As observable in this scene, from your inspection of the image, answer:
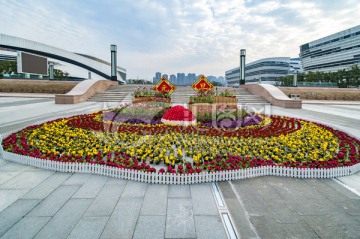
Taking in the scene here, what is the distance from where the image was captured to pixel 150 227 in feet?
12.8

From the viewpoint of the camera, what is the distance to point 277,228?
154 inches

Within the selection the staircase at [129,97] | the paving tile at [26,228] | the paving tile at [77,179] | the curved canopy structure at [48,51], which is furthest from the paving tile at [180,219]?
the curved canopy structure at [48,51]

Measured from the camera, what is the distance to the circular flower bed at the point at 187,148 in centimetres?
642

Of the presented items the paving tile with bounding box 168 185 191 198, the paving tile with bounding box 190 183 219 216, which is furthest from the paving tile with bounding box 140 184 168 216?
the paving tile with bounding box 190 183 219 216

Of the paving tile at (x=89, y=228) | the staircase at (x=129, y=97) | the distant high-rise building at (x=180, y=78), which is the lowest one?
the paving tile at (x=89, y=228)

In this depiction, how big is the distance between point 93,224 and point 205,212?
210 cm

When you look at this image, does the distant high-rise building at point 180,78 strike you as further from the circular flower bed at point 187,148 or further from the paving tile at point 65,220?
the paving tile at point 65,220

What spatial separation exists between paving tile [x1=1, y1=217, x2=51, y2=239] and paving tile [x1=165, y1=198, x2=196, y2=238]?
223 centimetres

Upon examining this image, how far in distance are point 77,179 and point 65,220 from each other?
6.26 ft

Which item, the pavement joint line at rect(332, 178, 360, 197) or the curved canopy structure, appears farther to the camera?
the curved canopy structure

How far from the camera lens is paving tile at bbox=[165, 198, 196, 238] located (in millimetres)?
3734

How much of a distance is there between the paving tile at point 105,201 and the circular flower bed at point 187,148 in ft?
2.45

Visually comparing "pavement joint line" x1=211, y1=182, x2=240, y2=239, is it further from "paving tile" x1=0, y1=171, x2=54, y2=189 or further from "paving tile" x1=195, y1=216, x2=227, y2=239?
"paving tile" x1=0, y1=171, x2=54, y2=189

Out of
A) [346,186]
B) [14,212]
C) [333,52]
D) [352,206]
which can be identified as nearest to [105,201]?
[14,212]
